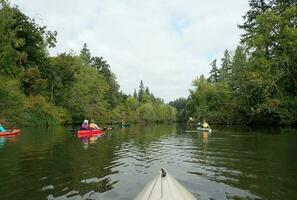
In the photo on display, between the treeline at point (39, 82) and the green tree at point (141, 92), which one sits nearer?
the treeline at point (39, 82)

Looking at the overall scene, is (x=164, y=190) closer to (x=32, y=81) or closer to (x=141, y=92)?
(x=32, y=81)

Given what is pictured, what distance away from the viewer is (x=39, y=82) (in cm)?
5834

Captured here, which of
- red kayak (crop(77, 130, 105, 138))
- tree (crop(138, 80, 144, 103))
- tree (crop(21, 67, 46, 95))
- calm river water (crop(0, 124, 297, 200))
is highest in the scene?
tree (crop(138, 80, 144, 103))

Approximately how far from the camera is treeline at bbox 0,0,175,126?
44688mm

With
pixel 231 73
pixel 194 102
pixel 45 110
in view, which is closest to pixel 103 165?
pixel 45 110

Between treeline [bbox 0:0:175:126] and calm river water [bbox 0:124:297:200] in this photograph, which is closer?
calm river water [bbox 0:124:297:200]

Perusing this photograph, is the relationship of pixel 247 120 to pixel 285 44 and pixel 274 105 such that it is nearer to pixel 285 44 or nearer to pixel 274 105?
pixel 274 105

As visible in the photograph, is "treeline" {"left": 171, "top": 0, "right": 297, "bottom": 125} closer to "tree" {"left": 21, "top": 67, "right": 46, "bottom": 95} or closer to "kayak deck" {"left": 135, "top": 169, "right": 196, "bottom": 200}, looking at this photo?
"tree" {"left": 21, "top": 67, "right": 46, "bottom": 95}

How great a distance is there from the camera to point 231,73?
70.8m

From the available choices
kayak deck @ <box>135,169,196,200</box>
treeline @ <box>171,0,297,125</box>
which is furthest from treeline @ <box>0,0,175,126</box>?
kayak deck @ <box>135,169,196,200</box>

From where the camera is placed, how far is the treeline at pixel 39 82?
44688 millimetres

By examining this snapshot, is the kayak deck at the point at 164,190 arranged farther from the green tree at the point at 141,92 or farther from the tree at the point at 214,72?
the green tree at the point at 141,92

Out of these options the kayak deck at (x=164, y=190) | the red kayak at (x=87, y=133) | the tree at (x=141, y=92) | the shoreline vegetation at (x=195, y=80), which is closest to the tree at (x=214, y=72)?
the shoreline vegetation at (x=195, y=80)

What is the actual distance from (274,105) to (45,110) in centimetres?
3444
